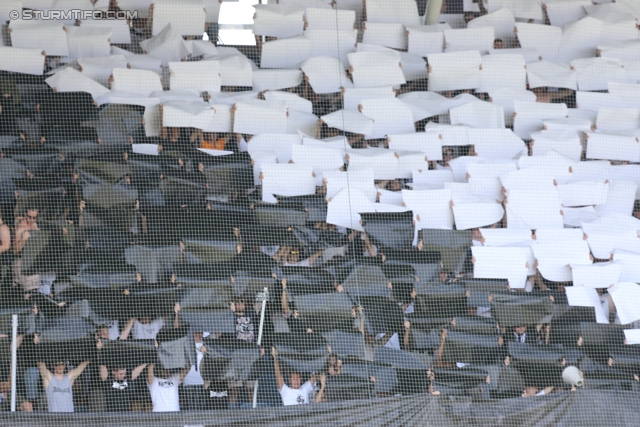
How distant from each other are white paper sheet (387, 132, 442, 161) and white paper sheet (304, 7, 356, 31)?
133cm

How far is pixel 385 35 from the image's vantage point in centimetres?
873

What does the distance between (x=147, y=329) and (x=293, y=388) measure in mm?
1071

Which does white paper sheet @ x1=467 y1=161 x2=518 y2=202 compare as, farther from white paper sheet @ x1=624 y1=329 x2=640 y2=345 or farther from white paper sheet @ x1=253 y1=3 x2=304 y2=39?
white paper sheet @ x1=253 y1=3 x2=304 y2=39

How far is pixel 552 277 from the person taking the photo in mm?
7285

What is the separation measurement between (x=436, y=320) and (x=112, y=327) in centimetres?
226

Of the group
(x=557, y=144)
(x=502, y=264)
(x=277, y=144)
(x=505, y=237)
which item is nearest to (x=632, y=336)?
(x=502, y=264)

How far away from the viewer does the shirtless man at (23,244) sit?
629 cm

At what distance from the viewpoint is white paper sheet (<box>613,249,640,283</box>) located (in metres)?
7.35

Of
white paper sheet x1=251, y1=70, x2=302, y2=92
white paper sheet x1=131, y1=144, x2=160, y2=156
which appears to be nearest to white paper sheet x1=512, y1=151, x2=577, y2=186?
white paper sheet x1=251, y1=70, x2=302, y2=92

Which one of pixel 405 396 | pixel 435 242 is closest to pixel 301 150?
pixel 435 242

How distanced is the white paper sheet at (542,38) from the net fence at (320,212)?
30mm

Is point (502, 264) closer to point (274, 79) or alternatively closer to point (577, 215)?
point (577, 215)

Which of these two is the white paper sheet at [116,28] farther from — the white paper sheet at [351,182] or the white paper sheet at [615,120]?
the white paper sheet at [615,120]

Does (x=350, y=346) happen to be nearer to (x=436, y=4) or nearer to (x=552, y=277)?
(x=552, y=277)
